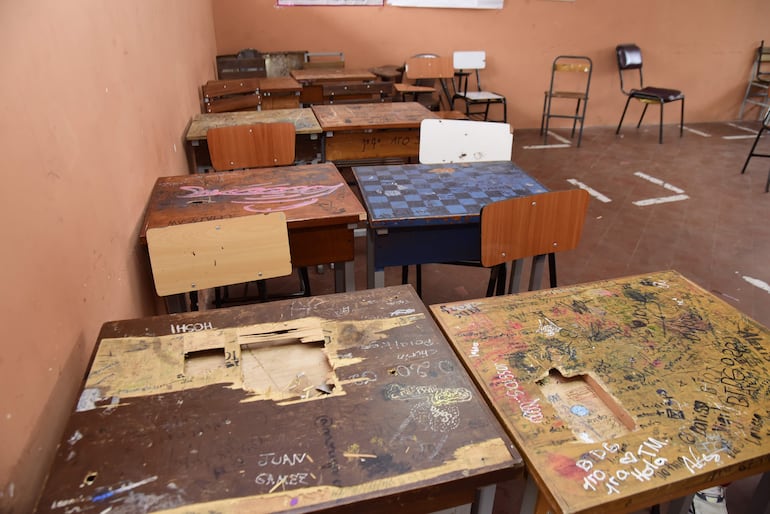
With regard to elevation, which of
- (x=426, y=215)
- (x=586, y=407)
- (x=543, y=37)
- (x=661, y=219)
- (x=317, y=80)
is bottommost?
(x=661, y=219)

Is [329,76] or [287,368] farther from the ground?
[329,76]

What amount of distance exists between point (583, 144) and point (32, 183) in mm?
5938

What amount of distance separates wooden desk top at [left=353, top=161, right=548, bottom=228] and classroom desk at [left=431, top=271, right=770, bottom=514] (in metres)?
0.56

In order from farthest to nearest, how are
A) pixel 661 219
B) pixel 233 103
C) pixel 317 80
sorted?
1. pixel 317 80
2. pixel 661 219
3. pixel 233 103

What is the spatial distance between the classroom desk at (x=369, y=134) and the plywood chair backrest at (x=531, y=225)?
1.52m

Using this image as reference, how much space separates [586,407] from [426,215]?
3.25 ft

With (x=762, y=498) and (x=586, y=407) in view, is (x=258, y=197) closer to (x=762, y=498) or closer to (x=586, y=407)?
(x=586, y=407)

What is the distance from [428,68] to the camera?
5535 mm

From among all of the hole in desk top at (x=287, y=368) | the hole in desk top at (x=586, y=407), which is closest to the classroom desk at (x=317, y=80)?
the hole in desk top at (x=287, y=368)

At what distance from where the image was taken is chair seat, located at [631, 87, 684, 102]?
5.85m

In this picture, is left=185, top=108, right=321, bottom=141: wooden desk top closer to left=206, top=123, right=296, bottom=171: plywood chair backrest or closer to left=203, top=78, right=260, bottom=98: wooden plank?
left=206, top=123, right=296, bottom=171: plywood chair backrest

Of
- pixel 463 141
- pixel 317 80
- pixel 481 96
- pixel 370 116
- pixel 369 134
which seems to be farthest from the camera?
pixel 481 96

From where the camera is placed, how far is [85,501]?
0.80 meters

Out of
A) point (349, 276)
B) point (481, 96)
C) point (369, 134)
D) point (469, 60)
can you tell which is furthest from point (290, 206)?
point (469, 60)
